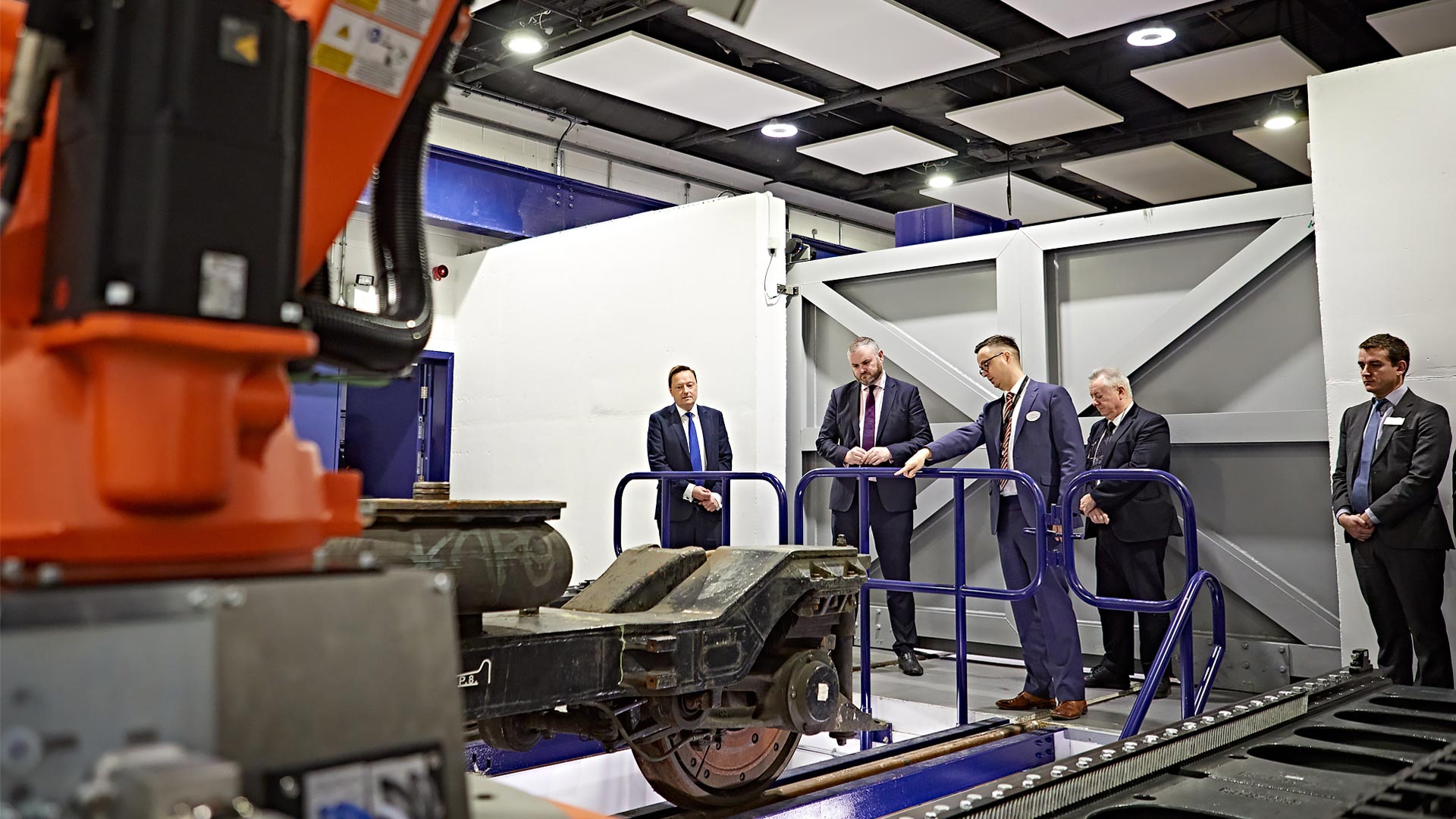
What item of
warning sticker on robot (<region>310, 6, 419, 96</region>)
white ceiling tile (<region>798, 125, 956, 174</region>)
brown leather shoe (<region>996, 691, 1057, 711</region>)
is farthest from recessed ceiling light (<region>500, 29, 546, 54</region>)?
warning sticker on robot (<region>310, 6, 419, 96</region>)

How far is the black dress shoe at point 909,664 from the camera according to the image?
6727mm

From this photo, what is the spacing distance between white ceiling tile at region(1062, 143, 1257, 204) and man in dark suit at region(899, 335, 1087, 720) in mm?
4986

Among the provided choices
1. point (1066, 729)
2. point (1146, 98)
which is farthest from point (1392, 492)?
point (1146, 98)

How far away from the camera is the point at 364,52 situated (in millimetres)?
1298

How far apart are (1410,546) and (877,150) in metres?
6.12

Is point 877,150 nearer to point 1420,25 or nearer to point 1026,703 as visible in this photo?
point 1420,25

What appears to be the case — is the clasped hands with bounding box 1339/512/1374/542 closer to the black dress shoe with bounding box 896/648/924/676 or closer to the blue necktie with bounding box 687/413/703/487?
the black dress shoe with bounding box 896/648/924/676

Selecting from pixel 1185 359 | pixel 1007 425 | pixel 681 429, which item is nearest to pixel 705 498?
pixel 681 429

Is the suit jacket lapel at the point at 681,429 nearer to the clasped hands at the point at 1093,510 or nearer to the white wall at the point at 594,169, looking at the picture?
the clasped hands at the point at 1093,510

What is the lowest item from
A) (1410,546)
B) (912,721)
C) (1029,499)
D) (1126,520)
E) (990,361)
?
(912,721)

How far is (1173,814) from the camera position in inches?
78.3

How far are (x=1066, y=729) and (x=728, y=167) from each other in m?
7.76

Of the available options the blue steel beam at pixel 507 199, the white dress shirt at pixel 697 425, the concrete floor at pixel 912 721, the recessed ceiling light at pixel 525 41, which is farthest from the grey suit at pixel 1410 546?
the blue steel beam at pixel 507 199

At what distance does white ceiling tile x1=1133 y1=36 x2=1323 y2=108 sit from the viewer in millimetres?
7691
